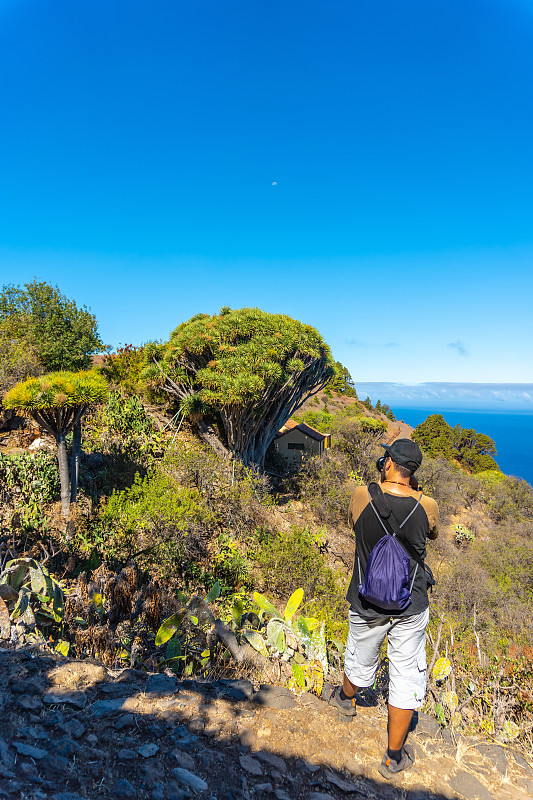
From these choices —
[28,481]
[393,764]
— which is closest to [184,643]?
[393,764]

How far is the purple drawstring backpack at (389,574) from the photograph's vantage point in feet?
6.53

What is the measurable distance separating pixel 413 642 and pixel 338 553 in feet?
28.7

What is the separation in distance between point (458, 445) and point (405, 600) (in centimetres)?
3652

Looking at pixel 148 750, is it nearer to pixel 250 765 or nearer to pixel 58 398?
pixel 250 765

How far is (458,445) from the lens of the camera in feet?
114

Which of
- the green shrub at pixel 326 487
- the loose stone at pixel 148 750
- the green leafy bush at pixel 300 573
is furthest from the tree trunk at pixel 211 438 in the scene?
the loose stone at pixel 148 750

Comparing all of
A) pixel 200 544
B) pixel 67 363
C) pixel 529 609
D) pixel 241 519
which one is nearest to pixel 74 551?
pixel 200 544

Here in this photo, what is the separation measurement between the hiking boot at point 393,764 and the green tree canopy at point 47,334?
12140 millimetres

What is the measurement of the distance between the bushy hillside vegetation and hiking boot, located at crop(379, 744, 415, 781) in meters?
0.52

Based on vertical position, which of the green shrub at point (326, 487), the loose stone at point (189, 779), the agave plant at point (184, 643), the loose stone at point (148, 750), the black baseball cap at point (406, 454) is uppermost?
the black baseball cap at point (406, 454)

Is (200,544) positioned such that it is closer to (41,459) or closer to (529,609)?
(41,459)

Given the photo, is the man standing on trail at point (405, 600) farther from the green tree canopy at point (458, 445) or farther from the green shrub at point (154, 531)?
the green tree canopy at point (458, 445)

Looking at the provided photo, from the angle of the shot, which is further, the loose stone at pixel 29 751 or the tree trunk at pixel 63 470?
the tree trunk at pixel 63 470

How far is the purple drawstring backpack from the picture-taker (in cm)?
199
